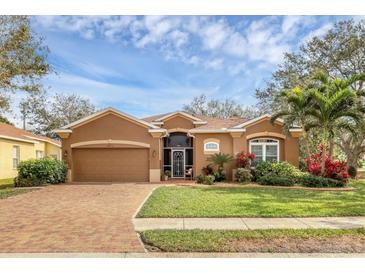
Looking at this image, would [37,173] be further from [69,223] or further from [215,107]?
[215,107]

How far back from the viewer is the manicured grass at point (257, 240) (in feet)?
20.9

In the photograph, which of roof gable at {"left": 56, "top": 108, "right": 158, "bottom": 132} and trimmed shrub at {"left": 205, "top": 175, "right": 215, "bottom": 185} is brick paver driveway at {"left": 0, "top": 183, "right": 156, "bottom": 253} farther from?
roof gable at {"left": 56, "top": 108, "right": 158, "bottom": 132}

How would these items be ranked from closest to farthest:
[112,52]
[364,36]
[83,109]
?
[112,52], [364,36], [83,109]

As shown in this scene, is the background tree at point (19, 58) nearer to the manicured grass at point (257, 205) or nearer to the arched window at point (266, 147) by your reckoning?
the manicured grass at point (257, 205)

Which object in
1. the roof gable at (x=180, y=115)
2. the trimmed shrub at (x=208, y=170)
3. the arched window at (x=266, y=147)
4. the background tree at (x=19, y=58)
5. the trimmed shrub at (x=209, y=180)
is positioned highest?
the background tree at (x=19, y=58)

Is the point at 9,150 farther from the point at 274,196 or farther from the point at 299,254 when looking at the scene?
the point at 299,254

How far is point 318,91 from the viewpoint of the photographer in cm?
1773

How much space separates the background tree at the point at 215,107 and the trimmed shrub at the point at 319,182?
101 feet

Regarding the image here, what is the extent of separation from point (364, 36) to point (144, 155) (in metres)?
17.7

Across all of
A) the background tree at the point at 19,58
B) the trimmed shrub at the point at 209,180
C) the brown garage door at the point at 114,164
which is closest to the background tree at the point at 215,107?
the brown garage door at the point at 114,164

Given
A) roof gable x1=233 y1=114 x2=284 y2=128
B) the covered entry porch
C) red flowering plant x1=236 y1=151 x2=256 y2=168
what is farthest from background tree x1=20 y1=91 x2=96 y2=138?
red flowering plant x1=236 y1=151 x2=256 y2=168

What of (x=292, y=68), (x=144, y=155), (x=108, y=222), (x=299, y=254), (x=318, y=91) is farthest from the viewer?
(x=292, y=68)
